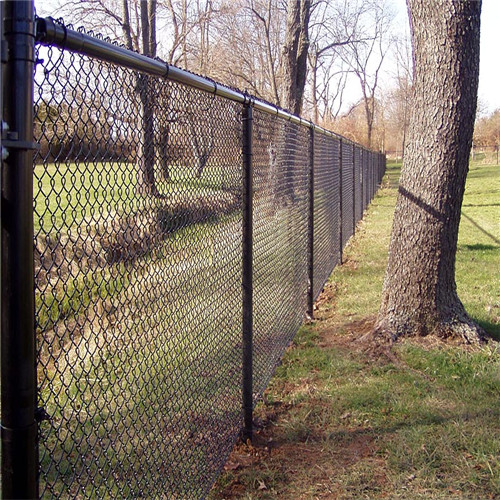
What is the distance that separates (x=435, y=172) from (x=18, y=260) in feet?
14.1

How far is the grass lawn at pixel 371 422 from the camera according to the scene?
A: 320 cm

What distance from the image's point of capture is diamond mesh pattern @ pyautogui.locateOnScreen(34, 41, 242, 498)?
208 centimetres

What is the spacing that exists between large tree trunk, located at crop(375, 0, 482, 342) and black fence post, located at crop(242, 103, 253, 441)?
2069 mm

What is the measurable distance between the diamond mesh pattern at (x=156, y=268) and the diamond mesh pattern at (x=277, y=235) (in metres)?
0.55

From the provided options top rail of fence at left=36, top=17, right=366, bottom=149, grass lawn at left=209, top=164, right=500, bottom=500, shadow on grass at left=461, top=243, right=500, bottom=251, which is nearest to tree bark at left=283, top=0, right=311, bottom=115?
shadow on grass at left=461, top=243, right=500, bottom=251

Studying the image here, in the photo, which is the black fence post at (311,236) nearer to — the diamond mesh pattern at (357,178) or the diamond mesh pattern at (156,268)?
the diamond mesh pattern at (156,268)

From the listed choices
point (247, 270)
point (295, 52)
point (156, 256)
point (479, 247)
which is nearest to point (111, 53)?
point (156, 256)

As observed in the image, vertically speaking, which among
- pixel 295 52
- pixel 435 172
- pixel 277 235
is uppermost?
pixel 295 52

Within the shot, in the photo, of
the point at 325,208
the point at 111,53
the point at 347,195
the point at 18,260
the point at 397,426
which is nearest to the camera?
the point at 18,260

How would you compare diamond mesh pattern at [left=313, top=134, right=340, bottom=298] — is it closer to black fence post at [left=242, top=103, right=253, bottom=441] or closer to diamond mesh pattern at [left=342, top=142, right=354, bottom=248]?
diamond mesh pattern at [left=342, top=142, right=354, bottom=248]

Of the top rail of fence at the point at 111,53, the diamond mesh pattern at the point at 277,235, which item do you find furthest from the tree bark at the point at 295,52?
the top rail of fence at the point at 111,53

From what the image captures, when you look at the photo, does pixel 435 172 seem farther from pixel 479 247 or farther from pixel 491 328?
pixel 479 247

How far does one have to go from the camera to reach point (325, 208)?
7.53 m

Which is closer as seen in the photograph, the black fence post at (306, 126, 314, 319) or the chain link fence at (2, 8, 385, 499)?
the chain link fence at (2, 8, 385, 499)
